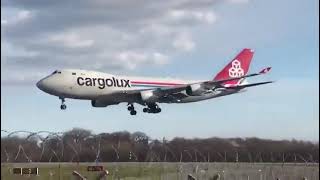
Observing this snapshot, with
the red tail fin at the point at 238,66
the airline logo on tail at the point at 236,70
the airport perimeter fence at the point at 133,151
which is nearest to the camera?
the airport perimeter fence at the point at 133,151

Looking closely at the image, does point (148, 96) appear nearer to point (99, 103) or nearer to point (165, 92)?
point (165, 92)

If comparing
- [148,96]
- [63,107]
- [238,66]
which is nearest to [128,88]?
[148,96]

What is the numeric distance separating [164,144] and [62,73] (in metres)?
11.4

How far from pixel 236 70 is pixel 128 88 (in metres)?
17.1

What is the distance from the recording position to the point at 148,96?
5328 centimetres

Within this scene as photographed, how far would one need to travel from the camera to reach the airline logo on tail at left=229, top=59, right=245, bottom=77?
65875mm

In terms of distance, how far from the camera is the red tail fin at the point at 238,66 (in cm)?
6525

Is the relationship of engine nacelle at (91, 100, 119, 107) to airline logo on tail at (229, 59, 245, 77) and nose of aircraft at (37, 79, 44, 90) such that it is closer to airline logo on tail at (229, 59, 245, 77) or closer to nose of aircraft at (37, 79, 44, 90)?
nose of aircraft at (37, 79, 44, 90)

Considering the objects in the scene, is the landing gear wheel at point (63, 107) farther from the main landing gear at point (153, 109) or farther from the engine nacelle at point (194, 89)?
the engine nacelle at point (194, 89)

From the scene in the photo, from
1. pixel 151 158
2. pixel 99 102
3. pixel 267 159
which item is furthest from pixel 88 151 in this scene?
pixel 99 102

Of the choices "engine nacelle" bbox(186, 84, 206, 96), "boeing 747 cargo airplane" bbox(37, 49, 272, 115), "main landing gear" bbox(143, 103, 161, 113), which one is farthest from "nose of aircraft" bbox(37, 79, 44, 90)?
"engine nacelle" bbox(186, 84, 206, 96)

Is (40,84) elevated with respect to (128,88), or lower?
elevated

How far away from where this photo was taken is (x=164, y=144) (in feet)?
150

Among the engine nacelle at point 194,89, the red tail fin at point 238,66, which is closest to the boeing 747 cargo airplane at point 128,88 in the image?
the engine nacelle at point 194,89
